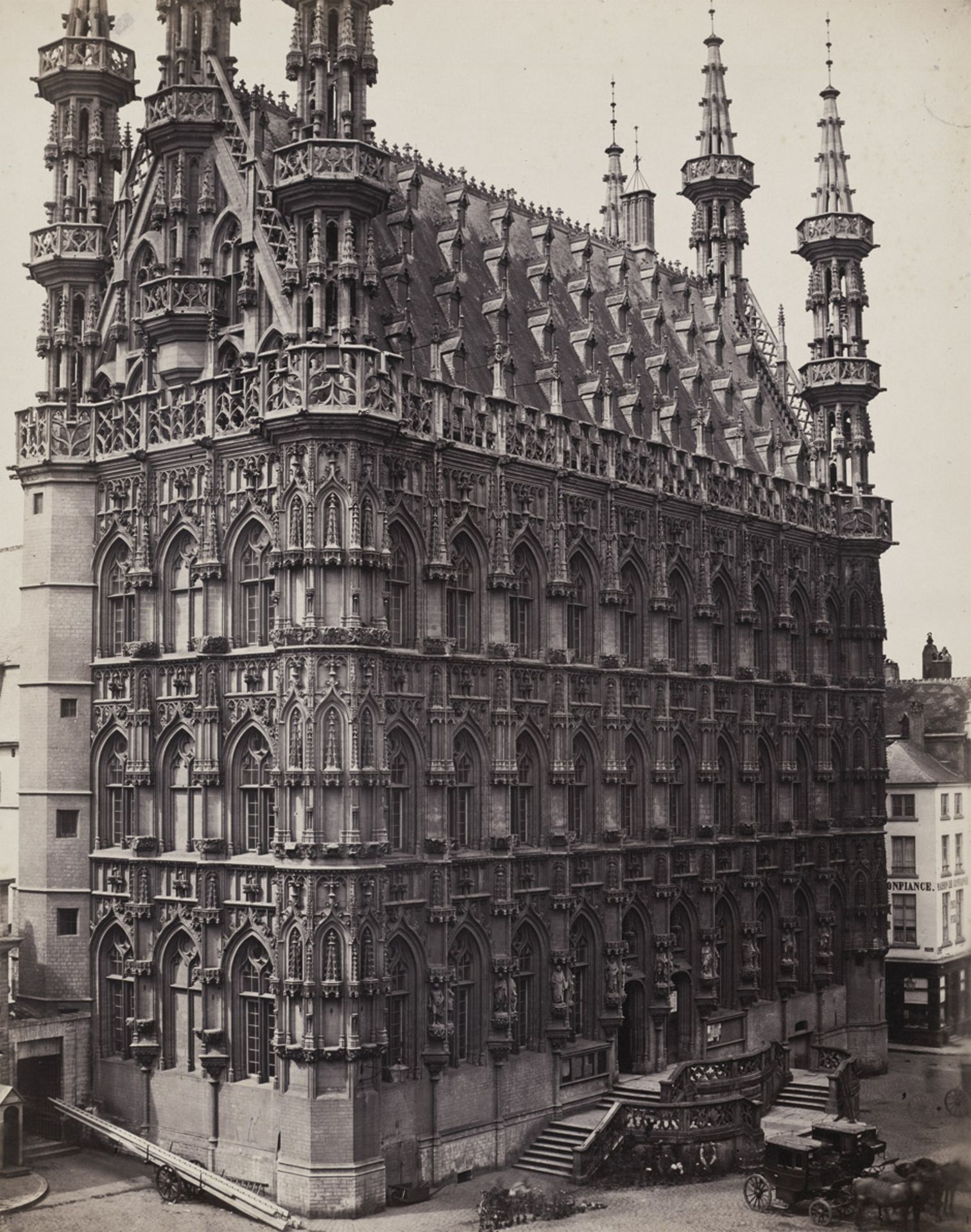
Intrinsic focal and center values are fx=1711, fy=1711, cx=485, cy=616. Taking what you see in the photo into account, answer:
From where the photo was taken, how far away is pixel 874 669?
75562 mm

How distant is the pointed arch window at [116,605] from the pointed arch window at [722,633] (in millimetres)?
23005

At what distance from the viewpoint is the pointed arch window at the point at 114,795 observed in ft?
180

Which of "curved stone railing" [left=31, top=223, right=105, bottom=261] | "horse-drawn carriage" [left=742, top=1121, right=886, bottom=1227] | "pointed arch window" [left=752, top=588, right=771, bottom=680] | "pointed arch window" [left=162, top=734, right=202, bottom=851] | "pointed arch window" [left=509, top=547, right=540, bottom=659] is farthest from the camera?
"pointed arch window" [left=752, top=588, right=771, bottom=680]

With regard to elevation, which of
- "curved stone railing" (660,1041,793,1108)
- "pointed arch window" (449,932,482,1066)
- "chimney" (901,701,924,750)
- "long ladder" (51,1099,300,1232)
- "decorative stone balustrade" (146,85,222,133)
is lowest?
"long ladder" (51,1099,300,1232)

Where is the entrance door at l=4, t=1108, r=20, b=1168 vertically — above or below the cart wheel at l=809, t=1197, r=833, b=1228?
above

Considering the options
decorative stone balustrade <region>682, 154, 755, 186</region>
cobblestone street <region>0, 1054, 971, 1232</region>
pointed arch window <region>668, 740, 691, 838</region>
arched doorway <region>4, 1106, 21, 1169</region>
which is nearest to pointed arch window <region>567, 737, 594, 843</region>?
pointed arch window <region>668, 740, 691, 838</region>

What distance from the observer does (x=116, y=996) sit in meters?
54.6

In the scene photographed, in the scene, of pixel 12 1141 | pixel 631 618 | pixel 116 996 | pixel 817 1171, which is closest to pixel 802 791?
pixel 631 618

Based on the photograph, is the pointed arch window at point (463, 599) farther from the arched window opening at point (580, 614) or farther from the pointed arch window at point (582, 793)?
the pointed arch window at point (582, 793)

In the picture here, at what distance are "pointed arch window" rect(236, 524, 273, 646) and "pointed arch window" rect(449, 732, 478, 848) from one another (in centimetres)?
721

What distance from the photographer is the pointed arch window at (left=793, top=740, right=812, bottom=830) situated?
71562 millimetres

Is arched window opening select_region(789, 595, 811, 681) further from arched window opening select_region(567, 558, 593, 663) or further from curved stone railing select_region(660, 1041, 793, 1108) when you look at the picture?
curved stone railing select_region(660, 1041, 793, 1108)

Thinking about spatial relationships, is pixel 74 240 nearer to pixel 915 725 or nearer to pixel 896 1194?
pixel 896 1194

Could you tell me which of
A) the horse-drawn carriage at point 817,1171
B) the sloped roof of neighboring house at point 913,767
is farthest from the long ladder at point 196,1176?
the sloped roof of neighboring house at point 913,767
